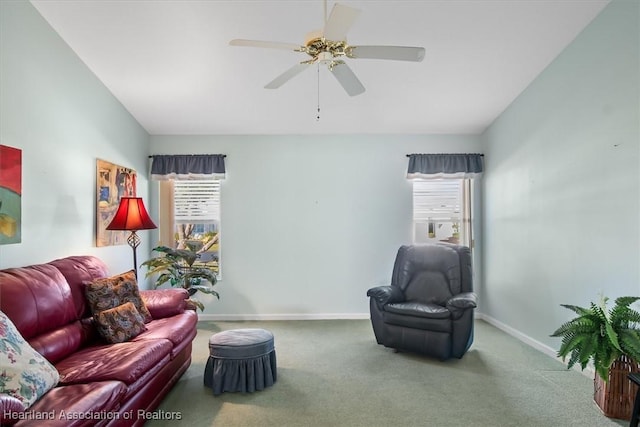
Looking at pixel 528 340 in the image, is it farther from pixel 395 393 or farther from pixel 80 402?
pixel 80 402

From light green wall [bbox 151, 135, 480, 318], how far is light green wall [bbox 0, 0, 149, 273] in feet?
4.62

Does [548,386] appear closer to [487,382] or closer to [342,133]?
[487,382]

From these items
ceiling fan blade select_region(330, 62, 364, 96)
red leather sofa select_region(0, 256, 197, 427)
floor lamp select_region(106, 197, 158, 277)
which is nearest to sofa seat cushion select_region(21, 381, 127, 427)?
red leather sofa select_region(0, 256, 197, 427)

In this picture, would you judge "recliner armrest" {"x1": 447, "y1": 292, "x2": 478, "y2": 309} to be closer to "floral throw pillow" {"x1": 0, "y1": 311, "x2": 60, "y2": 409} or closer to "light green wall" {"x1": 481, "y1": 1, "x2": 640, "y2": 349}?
"light green wall" {"x1": 481, "y1": 1, "x2": 640, "y2": 349}

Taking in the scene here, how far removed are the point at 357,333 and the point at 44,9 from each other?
4134 mm

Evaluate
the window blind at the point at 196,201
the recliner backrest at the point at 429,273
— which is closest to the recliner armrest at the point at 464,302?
the recliner backrest at the point at 429,273

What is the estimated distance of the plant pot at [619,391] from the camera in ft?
7.61

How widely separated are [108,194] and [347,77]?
9.33ft

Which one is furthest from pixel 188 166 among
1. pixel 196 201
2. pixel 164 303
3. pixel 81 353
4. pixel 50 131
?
pixel 81 353

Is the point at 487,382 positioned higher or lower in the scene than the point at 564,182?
lower

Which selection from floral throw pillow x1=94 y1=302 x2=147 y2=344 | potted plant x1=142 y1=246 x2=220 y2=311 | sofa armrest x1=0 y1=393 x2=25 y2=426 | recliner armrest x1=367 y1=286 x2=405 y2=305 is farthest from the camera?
potted plant x1=142 y1=246 x2=220 y2=311

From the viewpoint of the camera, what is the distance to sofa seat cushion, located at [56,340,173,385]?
6.35 ft

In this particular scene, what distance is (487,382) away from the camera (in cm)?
288

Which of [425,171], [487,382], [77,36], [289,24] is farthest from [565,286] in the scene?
[77,36]
